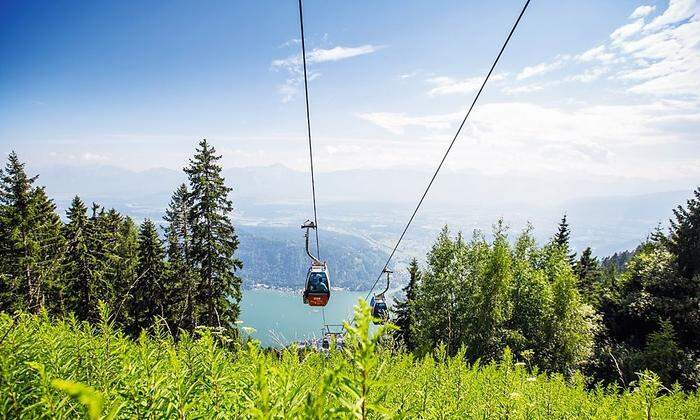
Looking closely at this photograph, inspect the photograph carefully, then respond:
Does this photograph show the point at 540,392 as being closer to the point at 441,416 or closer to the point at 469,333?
the point at 441,416

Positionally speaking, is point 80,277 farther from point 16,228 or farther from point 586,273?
point 586,273

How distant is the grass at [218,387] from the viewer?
1.03 meters

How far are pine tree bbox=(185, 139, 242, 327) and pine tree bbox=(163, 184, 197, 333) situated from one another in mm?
540

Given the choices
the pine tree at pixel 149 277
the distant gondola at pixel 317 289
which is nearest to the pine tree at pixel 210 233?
the pine tree at pixel 149 277

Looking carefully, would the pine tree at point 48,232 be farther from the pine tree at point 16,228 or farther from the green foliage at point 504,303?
the green foliage at point 504,303

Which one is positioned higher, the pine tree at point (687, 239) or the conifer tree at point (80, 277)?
the pine tree at point (687, 239)

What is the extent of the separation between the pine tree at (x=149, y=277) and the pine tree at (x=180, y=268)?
0.77 m

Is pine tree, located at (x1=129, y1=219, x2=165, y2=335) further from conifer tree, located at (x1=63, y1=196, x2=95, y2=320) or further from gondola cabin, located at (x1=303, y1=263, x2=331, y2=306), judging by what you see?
gondola cabin, located at (x1=303, y1=263, x2=331, y2=306)

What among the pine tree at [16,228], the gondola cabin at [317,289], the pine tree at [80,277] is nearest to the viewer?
the gondola cabin at [317,289]

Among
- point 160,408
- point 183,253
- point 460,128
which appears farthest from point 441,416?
point 183,253

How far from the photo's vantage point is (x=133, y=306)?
31.4 meters

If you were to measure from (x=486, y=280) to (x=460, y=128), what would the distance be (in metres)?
23.2

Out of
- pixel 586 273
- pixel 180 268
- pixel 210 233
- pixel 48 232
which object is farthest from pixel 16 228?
pixel 586 273

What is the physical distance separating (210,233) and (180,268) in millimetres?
5813
